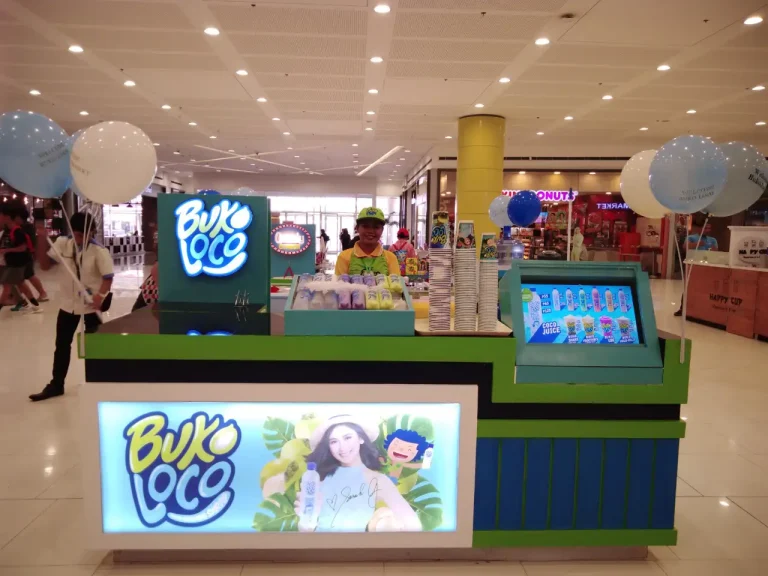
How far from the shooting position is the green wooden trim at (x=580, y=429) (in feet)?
7.89

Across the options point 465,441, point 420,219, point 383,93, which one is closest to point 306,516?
point 465,441

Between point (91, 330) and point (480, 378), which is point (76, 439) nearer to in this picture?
point (91, 330)

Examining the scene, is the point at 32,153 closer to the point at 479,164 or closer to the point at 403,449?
the point at 403,449

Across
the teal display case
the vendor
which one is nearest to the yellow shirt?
the vendor

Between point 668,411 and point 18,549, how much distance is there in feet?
9.72

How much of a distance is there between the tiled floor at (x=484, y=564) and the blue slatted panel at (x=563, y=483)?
215 millimetres

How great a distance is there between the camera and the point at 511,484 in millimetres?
2447

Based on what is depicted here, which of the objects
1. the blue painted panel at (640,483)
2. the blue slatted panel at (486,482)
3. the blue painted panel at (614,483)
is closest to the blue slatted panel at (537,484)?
the blue slatted panel at (486,482)

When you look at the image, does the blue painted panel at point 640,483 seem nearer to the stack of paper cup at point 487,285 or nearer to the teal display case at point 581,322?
the teal display case at point 581,322

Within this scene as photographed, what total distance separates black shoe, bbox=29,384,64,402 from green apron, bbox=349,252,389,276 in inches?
108

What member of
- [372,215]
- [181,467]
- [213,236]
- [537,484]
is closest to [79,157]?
[213,236]

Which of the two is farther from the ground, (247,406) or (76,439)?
(247,406)

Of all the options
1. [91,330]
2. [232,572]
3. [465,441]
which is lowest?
[232,572]

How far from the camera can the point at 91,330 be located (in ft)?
7.71
